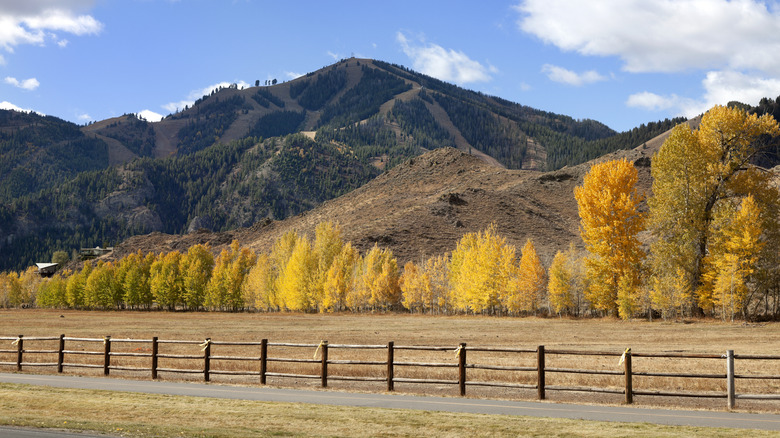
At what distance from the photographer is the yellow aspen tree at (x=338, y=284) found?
350 feet

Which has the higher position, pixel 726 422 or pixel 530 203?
pixel 530 203

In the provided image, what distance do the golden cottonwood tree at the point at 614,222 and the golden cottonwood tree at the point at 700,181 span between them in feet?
11.1

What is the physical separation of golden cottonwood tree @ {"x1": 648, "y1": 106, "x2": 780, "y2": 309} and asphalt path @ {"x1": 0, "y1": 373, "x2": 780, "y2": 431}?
47.8m

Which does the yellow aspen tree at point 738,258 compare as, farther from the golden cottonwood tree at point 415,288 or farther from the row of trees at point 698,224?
the golden cottonwood tree at point 415,288

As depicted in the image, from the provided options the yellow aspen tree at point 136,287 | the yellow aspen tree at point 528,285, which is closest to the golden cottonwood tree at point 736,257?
the yellow aspen tree at point 528,285

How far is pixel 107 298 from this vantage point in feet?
A: 466

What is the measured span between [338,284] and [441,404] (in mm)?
88277

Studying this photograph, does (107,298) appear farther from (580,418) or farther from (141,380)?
(580,418)

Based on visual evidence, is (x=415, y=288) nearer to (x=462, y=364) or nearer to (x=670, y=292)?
(x=670, y=292)

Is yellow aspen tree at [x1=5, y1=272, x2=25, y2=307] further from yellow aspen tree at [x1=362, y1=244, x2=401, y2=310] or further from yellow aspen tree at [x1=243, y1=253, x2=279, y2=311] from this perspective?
yellow aspen tree at [x1=362, y1=244, x2=401, y2=310]

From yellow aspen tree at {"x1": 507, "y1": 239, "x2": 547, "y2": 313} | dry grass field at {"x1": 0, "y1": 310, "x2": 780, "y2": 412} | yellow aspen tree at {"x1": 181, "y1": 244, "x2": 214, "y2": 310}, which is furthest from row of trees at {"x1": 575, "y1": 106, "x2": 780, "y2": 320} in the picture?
yellow aspen tree at {"x1": 181, "y1": 244, "x2": 214, "y2": 310}

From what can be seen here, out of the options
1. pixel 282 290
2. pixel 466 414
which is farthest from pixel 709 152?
pixel 282 290

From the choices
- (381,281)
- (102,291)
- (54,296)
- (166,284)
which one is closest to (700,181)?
(381,281)

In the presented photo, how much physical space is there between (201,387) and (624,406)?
15184 mm
